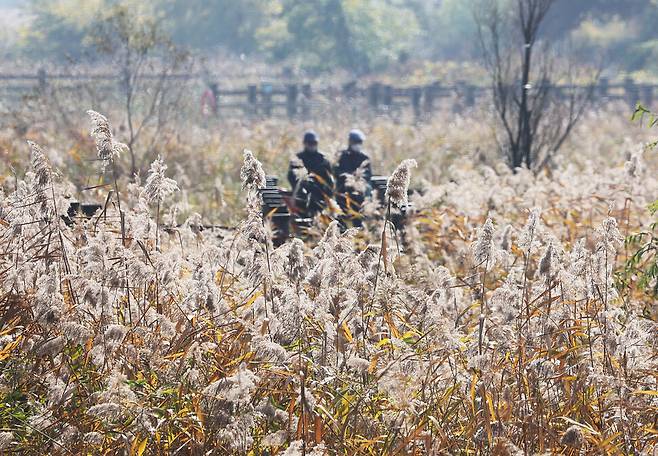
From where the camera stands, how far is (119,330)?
3717 millimetres

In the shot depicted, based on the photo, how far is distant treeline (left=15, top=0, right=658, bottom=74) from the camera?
5628 centimetres

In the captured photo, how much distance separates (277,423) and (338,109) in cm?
2485

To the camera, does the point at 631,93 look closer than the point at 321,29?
Yes

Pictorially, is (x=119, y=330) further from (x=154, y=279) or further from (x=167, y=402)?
(x=154, y=279)

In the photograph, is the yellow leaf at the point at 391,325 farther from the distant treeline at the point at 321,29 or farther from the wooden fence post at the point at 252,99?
the distant treeline at the point at 321,29

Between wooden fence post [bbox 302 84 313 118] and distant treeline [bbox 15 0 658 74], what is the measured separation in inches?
756

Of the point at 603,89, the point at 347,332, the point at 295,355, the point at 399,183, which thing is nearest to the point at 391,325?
the point at 347,332

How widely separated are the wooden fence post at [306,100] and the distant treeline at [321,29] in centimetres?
1920

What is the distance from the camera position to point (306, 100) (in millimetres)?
32750

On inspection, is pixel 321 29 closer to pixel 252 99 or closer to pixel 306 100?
pixel 306 100

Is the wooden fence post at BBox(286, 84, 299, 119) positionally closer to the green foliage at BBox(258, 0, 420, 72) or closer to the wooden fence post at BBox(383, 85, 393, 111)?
the wooden fence post at BBox(383, 85, 393, 111)

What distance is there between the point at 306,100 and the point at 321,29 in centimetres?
2472

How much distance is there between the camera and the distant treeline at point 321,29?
185ft

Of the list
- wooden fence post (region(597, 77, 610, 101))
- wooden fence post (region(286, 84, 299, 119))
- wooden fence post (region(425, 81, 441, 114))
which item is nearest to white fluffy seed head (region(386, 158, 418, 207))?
wooden fence post (region(286, 84, 299, 119))
